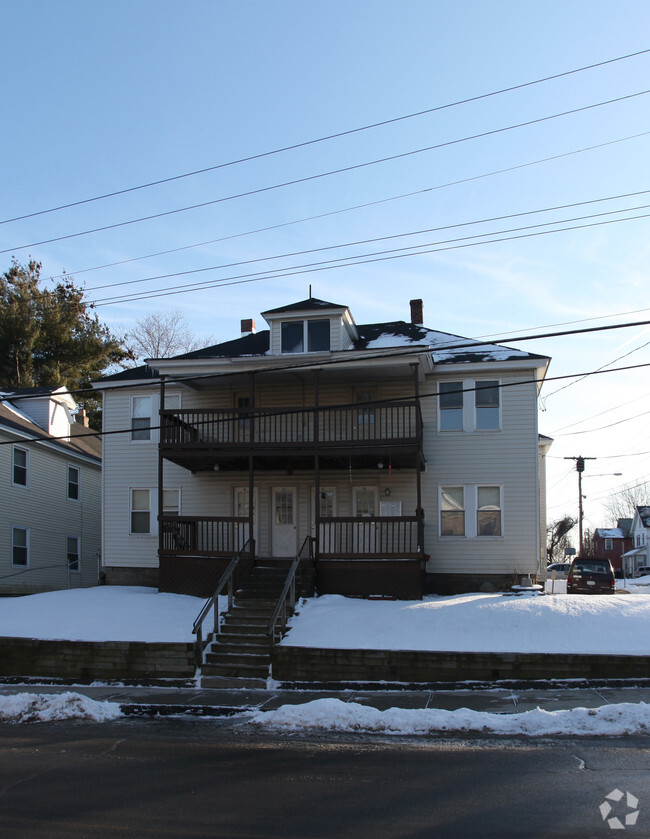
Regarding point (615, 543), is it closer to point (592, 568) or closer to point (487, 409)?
point (592, 568)

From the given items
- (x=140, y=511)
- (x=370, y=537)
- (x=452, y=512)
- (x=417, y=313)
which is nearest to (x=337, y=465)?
(x=370, y=537)

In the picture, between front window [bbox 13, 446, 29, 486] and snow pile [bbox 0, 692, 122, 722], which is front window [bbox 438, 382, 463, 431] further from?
front window [bbox 13, 446, 29, 486]

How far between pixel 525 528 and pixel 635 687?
7.99 m

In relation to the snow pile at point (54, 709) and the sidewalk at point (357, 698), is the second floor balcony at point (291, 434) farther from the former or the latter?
the snow pile at point (54, 709)

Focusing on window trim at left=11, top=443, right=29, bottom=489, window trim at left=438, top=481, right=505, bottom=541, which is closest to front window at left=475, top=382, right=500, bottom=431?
window trim at left=438, top=481, right=505, bottom=541

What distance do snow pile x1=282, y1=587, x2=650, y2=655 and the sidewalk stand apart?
114 cm

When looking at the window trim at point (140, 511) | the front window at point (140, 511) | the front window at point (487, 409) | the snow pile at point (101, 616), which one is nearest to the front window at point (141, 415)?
the window trim at point (140, 511)

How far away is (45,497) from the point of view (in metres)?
27.9

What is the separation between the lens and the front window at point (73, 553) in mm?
29578

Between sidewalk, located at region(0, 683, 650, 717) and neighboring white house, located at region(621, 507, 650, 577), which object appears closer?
sidewalk, located at region(0, 683, 650, 717)

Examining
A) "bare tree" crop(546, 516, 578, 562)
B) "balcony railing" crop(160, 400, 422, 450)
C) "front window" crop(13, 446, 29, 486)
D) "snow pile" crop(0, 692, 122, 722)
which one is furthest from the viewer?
"bare tree" crop(546, 516, 578, 562)

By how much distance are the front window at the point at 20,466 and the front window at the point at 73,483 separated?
343cm

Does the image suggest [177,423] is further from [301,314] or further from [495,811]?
[495,811]

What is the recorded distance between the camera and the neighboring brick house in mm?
82375
